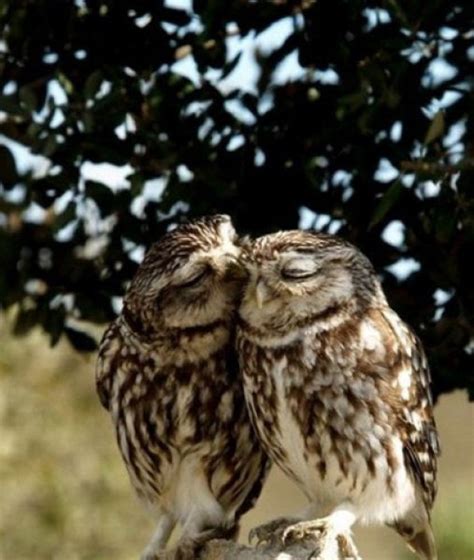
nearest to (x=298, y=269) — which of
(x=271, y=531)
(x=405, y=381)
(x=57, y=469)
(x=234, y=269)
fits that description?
(x=234, y=269)

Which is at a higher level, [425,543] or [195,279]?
[195,279]

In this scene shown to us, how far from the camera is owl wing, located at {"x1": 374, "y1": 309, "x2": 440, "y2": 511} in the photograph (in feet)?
16.2

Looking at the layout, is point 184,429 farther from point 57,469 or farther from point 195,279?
point 57,469

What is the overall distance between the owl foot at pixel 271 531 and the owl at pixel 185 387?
0.69ft

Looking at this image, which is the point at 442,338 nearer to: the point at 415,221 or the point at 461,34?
the point at 415,221

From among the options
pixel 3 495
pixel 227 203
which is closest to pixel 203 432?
pixel 227 203

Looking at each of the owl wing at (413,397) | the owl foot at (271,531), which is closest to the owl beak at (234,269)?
the owl wing at (413,397)

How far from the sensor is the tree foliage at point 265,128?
5082 millimetres

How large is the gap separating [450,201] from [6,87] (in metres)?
1.30

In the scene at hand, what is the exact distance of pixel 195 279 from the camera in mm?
4883

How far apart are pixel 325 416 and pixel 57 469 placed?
3372mm

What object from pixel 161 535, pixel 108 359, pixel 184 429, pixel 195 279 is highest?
pixel 195 279

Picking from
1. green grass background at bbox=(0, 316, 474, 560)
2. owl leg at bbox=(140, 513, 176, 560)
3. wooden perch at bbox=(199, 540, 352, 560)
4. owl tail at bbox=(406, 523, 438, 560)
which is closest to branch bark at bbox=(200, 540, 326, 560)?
wooden perch at bbox=(199, 540, 352, 560)

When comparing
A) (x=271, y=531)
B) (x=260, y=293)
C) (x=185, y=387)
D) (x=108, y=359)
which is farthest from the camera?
(x=108, y=359)
